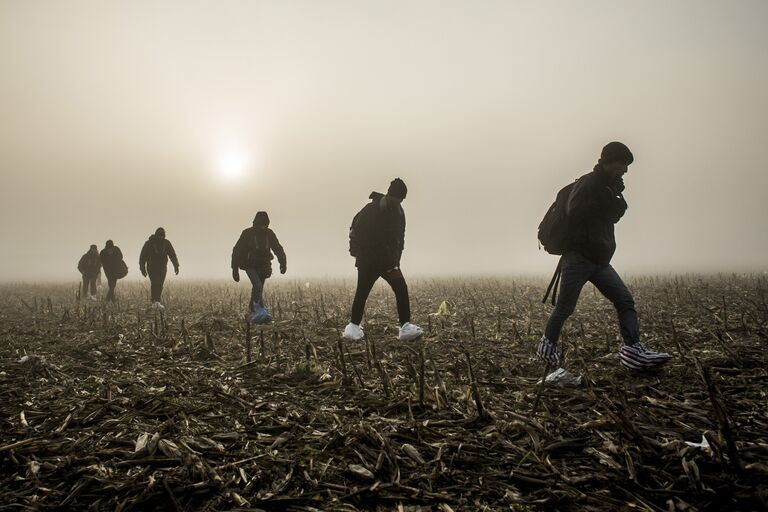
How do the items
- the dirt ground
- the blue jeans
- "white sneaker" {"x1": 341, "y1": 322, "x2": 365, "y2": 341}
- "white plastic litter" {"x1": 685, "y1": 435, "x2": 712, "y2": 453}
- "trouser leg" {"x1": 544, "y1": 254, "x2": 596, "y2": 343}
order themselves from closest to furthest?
the dirt ground → "white plastic litter" {"x1": 685, "y1": 435, "x2": 712, "y2": 453} → the blue jeans → "trouser leg" {"x1": 544, "y1": 254, "x2": 596, "y2": 343} → "white sneaker" {"x1": 341, "y1": 322, "x2": 365, "y2": 341}

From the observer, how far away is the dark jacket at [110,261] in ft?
54.2

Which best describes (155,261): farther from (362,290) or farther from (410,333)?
(410,333)

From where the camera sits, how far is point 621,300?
521 cm

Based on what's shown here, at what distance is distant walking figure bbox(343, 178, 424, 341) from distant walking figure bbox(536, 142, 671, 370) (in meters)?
2.91

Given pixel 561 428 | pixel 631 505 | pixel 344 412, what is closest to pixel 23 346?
pixel 344 412

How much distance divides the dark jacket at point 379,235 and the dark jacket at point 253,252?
12.5ft

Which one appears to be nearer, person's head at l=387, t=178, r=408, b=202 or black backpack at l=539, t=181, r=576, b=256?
black backpack at l=539, t=181, r=576, b=256

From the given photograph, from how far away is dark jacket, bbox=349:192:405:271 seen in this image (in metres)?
7.75

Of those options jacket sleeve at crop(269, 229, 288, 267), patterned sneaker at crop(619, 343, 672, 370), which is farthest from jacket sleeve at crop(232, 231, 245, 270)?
patterned sneaker at crop(619, 343, 672, 370)

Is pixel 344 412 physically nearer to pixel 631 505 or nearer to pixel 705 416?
pixel 631 505

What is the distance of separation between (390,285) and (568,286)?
11.1ft

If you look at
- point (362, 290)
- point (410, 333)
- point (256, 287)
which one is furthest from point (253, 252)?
point (410, 333)

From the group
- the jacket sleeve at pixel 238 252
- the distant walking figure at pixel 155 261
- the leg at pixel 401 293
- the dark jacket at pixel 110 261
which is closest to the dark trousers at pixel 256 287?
the jacket sleeve at pixel 238 252

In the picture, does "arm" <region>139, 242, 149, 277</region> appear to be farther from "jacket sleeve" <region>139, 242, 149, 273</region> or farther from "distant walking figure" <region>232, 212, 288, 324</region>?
"distant walking figure" <region>232, 212, 288, 324</region>
